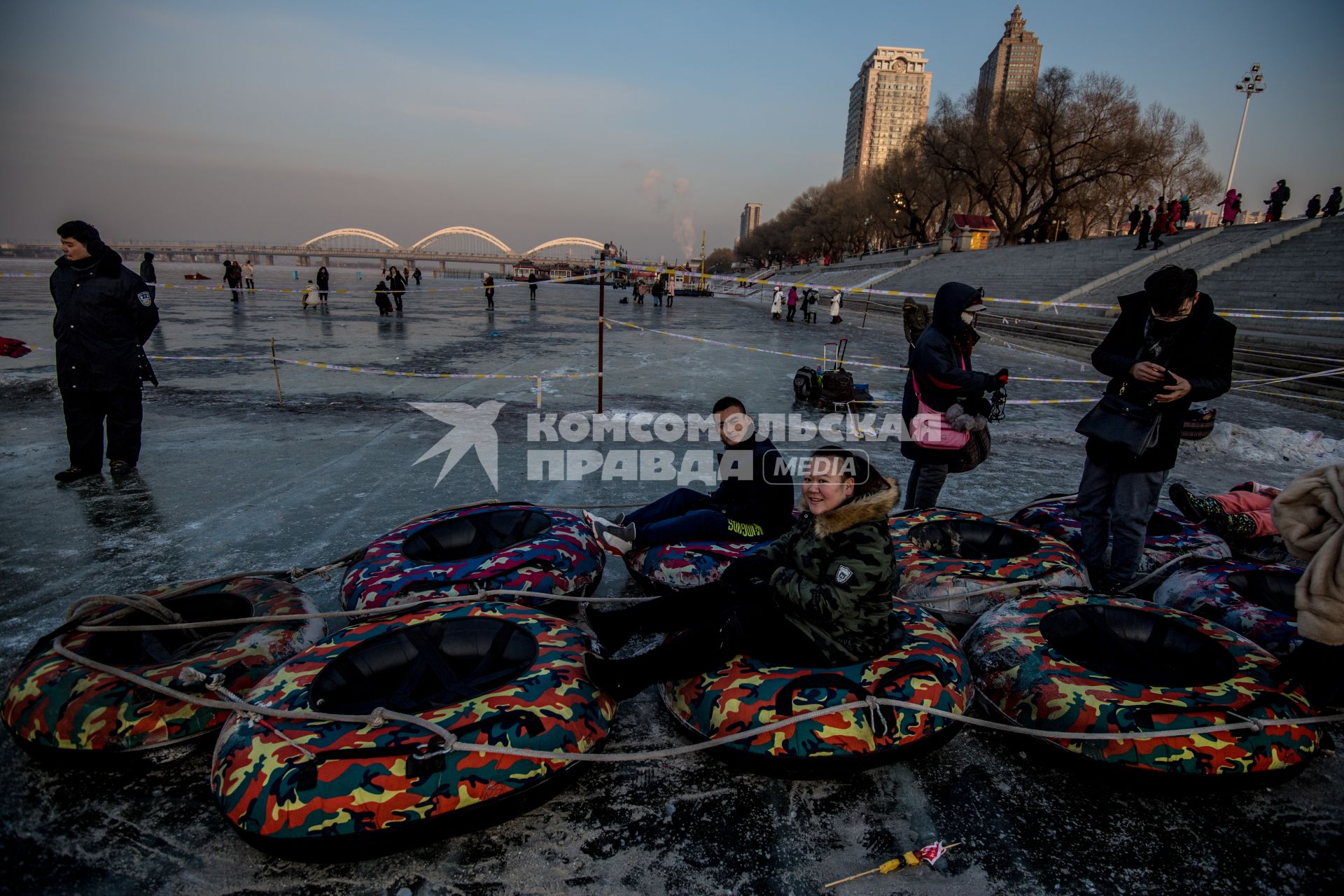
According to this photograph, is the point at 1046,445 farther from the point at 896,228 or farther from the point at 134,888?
the point at 896,228

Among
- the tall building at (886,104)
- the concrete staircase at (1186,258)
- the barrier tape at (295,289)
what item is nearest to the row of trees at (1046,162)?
the concrete staircase at (1186,258)

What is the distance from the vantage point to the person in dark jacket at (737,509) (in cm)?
452

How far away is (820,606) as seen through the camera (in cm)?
294

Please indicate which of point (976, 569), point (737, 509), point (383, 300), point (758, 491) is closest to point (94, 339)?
point (737, 509)

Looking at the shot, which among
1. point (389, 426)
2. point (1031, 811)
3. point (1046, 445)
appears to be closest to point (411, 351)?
point (389, 426)

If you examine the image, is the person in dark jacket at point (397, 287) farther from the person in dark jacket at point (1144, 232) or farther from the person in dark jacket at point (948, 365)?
the person in dark jacket at point (1144, 232)

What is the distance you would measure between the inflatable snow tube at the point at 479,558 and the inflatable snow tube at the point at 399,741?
0.54 m

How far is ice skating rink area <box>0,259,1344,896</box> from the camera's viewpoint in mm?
2453

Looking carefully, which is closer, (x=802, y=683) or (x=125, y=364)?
(x=802, y=683)

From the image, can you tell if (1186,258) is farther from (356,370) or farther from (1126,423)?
(356,370)

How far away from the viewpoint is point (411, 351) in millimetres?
16328

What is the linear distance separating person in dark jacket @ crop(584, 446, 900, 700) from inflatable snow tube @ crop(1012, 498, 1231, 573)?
2518 millimetres

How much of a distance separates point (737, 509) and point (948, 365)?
195 centimetres

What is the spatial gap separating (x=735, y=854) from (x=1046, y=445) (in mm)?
8321
